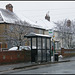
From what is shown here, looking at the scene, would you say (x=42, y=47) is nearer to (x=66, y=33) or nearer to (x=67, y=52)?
(x=67, y=52)

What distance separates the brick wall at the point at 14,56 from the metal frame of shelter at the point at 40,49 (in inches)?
62.7

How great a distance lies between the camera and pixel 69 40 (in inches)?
1722

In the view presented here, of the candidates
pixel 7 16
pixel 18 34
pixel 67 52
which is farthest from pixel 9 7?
pixel 18 34

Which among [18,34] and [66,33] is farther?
[66,33]

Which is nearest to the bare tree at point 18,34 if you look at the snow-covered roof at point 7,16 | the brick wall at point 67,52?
the brick wall at point 67,52

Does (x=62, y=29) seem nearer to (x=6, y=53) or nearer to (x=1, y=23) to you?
(x=1, y=23)

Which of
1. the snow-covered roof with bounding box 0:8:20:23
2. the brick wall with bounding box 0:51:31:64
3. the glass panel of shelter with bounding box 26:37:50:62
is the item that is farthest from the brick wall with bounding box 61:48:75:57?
the snow-covered roof with bounding box 0:8:20:23

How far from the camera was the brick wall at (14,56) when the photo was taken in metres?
21.6

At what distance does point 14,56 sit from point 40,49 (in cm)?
306

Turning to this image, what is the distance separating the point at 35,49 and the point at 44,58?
6.57 ft

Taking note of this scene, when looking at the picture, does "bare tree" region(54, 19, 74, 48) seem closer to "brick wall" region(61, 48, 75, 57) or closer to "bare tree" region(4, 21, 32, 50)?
"brick wall" region(61, 48, 75, 57)

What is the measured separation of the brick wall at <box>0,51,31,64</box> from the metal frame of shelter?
5.23ft

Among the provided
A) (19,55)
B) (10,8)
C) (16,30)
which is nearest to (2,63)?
(19,55)

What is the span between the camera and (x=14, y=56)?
23.1 meters
